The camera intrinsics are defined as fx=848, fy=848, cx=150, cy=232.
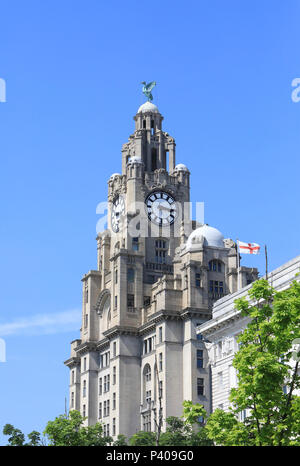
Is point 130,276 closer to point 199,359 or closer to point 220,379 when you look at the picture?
point 199,359

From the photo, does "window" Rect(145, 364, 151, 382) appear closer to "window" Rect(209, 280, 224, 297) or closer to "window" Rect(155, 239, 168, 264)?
"window" Rect(209, 280, 224, 297)

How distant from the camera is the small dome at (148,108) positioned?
15612 cm

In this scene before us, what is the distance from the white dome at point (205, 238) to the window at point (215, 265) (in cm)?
256

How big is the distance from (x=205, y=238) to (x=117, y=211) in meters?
21.8

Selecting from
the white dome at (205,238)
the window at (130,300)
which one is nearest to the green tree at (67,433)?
the window at (130,300)

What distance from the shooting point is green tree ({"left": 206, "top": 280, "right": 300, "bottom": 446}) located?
48031mm

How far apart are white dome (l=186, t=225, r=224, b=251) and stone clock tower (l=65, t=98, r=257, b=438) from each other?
193mm

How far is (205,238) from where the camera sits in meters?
131

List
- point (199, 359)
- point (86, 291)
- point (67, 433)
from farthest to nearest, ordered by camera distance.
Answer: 1. point (86, 291)
2. point (199, 359)
3. point (67, 433)

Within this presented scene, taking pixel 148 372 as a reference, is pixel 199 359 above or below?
above

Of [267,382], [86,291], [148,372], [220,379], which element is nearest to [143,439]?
[148,372]

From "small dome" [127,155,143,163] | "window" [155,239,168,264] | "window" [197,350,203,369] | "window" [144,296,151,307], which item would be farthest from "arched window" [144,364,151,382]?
"small dome" [127,155,143,163]
